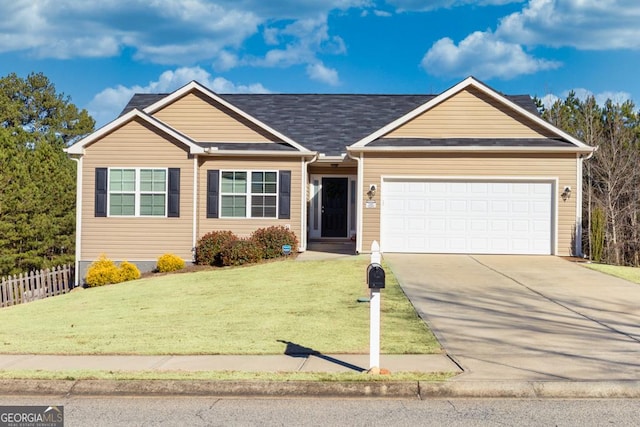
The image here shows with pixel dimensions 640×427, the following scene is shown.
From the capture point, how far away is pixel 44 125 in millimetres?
46156

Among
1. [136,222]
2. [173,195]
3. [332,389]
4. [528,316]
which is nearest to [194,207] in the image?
[173,195]

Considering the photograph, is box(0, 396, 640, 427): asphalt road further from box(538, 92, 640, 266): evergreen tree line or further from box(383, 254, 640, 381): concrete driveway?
box(538, 92, 640, 266): evergreen tree line

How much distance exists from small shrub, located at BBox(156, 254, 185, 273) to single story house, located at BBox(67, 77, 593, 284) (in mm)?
660

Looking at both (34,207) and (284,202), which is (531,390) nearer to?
(284,202)

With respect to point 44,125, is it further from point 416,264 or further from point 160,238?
point 416,264

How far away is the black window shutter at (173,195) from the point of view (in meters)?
17.9

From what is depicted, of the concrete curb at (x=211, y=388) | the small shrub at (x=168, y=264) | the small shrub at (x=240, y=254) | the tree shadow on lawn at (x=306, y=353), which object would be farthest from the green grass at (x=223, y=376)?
the small shrub at (x=168, y=264)

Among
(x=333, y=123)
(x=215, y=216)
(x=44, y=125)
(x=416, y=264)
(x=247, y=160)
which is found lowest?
(x=416, y=264)

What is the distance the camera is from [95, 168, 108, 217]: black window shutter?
1786cm

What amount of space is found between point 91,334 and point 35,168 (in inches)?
893

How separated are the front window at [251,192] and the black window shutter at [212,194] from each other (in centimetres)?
21

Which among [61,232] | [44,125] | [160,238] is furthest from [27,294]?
[44,125]

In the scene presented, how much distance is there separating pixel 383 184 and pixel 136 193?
7694mm

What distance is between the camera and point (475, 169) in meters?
17.4
